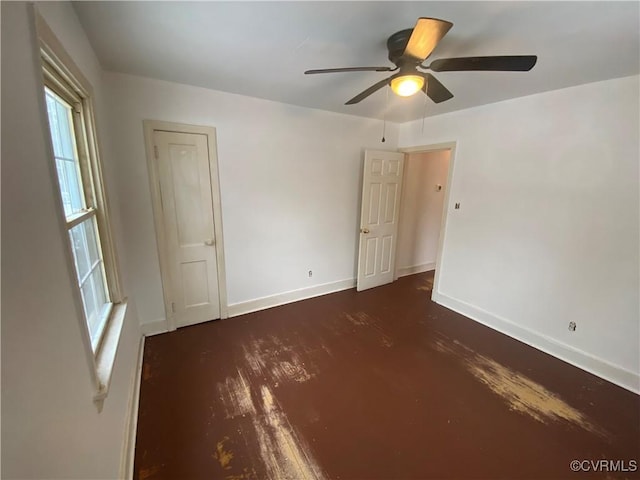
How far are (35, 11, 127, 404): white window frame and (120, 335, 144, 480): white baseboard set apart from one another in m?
0.50

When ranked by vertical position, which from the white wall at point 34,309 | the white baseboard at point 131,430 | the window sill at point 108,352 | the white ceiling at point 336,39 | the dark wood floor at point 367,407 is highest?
the white ceiling at point 336,39

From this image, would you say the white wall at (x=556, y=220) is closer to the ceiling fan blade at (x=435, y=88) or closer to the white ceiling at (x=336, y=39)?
the white ceiling at (x=336, y=39)

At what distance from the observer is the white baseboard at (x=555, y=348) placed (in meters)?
2.13

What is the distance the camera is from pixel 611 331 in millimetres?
2180

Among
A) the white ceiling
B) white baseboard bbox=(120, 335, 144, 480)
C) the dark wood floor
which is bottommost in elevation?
the dark wood floor

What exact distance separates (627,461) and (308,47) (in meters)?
3.15

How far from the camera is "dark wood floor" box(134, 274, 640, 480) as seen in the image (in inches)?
59.7

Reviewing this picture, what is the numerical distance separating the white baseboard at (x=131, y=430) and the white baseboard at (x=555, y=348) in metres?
3.30

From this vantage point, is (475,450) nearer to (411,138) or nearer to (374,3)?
(374,3)

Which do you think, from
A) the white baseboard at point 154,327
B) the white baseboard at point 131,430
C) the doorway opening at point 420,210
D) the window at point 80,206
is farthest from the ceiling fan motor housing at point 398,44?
the white baseboard at point 154,327

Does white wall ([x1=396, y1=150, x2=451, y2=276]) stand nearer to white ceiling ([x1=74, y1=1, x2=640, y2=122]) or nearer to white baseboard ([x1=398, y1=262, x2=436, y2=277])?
white baseboard ([x1=398, y1=262, x2=436, y2=277])

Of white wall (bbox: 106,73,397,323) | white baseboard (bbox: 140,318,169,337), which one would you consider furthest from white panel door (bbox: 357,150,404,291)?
white baseboard (bbox: 140,318,169,337)

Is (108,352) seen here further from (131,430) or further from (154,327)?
(154,327)

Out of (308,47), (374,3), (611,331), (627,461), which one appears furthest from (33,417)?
(611,331)
